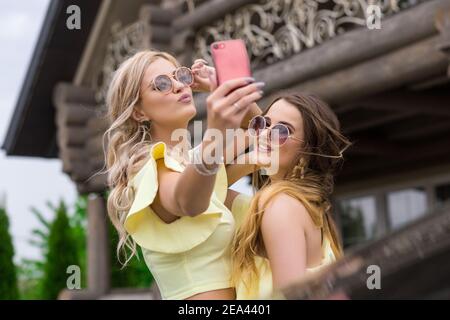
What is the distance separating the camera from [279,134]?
66.5 inches

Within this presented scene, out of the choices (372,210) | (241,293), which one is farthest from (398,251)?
(372,210)

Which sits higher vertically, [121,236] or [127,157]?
[127,157]

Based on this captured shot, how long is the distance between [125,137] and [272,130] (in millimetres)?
333

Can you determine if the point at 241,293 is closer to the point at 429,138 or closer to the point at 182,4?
the point at 182,4

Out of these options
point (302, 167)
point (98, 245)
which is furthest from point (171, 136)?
point (98, 245)

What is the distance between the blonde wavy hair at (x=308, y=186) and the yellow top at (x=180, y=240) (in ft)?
0.10

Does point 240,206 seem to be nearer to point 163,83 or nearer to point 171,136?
point 171,136

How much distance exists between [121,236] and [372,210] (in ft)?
29.8

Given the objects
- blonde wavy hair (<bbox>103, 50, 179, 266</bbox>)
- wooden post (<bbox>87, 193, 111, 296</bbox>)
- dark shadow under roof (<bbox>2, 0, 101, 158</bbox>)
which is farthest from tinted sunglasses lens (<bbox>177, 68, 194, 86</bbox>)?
wooden post (<bbox>87, 193, 111, 296</bbox>)

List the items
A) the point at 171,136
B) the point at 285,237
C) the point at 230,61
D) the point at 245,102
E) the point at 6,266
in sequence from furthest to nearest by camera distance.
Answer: the point at 6,266 < the point at 171,136 < the point at 285,237 < the point at 230,61 < the point at 245,102

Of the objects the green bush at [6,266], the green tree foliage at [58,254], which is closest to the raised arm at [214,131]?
the green bush at [6,266]

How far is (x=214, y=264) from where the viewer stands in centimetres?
170

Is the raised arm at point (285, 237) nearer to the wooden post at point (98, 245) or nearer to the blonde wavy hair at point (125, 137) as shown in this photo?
the blonde wavy hair at point (125, 137)

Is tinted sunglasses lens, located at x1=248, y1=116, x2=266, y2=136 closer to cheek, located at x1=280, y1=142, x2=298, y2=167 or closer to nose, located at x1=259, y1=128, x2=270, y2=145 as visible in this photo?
nose, located at x1=259, y1=128, x2=270, y2=145
